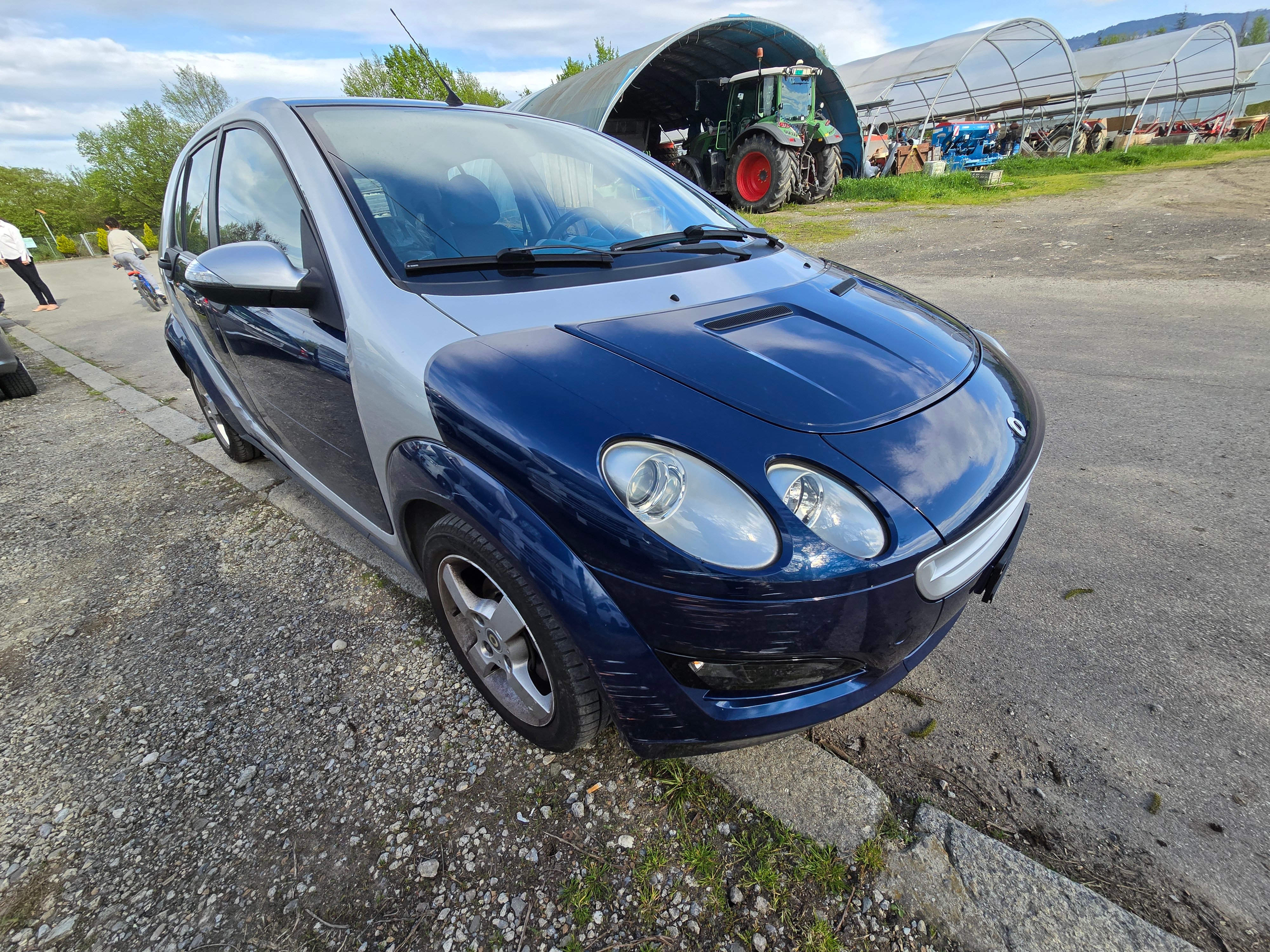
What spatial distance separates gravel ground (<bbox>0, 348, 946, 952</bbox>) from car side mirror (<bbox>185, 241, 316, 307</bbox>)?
3.78 feet

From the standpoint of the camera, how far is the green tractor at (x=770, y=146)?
11.7 meters

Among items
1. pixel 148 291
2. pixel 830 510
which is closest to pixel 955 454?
pixel 830 510

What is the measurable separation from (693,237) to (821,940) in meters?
1.98

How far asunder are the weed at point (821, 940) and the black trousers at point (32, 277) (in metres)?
13.3

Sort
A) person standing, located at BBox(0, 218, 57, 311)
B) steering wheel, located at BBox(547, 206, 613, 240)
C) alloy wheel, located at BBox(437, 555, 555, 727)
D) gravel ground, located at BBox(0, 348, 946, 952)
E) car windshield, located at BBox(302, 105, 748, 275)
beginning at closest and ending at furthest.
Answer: gravel ground, located at BBox(0, 348, 946, 952)
alloy wheel, located at BBox(437, 555, 555, 727)
car windshield, located at BBox(302, 105, 748, 275)
steering wheel, located at BBox(547, 206, 613, 240)
person standing, located at BBox(0, 218, 57, 311)

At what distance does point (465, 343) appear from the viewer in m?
1.39

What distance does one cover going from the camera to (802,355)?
1.46m

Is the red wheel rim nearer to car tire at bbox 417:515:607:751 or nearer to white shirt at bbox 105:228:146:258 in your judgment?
white shirt at bbox 105:228:146:258

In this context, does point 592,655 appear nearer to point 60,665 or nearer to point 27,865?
point 27,865

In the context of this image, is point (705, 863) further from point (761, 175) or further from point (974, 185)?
point (974, 185)

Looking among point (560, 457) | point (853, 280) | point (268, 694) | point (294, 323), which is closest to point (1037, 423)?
point (853, 280)

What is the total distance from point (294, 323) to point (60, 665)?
1537 mm

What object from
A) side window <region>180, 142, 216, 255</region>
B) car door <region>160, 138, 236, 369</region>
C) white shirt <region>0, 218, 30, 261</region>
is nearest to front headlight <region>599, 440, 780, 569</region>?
car door <region>160, 138, 236, 369</region>

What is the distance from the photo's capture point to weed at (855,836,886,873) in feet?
4.25
